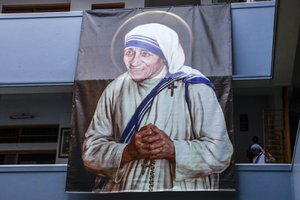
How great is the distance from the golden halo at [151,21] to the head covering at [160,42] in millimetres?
84

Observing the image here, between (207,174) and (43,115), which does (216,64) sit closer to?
(207,174)

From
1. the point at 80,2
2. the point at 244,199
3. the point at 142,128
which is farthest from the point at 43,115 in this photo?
the point at 244,199

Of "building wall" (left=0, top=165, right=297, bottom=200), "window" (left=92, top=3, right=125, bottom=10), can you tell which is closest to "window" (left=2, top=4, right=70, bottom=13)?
"window" (left=92, top=3, right=125, bottom=10)

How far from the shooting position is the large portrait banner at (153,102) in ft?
29.3

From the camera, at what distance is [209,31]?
32.5ft

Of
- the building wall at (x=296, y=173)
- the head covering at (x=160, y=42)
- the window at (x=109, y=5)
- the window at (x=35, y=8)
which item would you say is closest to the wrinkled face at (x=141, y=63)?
the head covering at (x=160, y=42)

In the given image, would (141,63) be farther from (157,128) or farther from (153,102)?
(157,128)

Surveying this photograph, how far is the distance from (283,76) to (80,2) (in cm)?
526

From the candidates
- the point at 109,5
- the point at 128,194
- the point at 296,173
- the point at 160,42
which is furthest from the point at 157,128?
the point at 109,5

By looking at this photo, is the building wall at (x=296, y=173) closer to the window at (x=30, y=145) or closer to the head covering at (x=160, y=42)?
the head covering at (x=160, y=42)

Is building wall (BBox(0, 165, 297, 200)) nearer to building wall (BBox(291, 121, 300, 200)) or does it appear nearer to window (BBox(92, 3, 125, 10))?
building wall (BBox(291, 121, 300, 200))

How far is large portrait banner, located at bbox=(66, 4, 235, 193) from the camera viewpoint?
8945 mm

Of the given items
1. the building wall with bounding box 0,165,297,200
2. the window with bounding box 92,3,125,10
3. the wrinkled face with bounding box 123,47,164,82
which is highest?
the window with bounding box 92,3,125,10

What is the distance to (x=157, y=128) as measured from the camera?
926 cm
